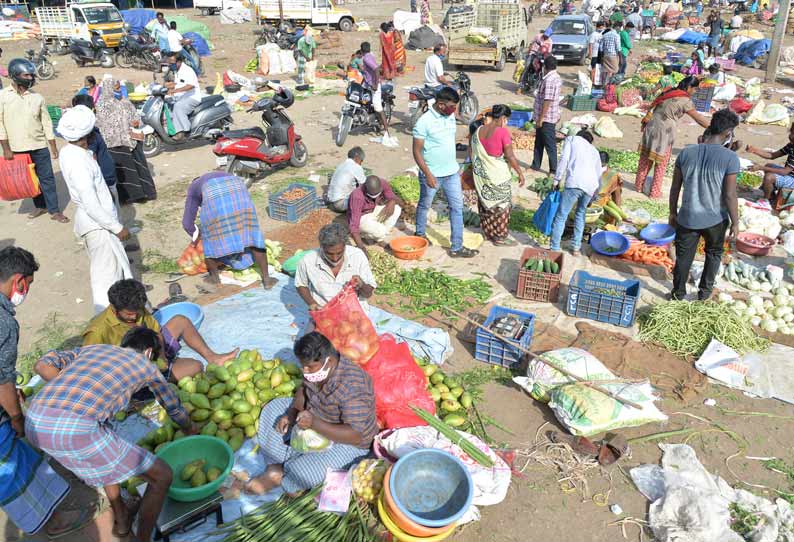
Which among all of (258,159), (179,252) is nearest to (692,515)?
(179,252)

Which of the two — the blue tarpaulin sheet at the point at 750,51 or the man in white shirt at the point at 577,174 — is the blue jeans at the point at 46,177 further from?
the blue tarpaulin sheet at the point at 750,51

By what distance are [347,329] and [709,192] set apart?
3.85m

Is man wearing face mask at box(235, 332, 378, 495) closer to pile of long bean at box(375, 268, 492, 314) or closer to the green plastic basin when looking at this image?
the green plastic basin

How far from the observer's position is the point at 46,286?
6.87m

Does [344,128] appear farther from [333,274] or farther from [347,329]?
[347,329]

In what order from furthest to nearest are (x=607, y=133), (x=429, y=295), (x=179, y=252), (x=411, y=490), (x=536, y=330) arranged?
(x=607, y=133)
(x=179, y=252)
(x=429, y=295)
(x=536, y=330)
(x=411, y=490)

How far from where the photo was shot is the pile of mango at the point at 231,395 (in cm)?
438

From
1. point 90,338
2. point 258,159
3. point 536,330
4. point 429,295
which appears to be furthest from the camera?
point 258,159

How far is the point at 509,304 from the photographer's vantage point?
6391mm

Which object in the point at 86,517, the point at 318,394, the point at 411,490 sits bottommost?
the point at 86,517

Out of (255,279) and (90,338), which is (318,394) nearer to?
(90,338)

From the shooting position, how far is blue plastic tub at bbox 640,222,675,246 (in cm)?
718

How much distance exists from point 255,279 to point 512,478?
4024 millimetres

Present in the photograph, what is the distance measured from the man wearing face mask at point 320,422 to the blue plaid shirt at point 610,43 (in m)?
15.4
